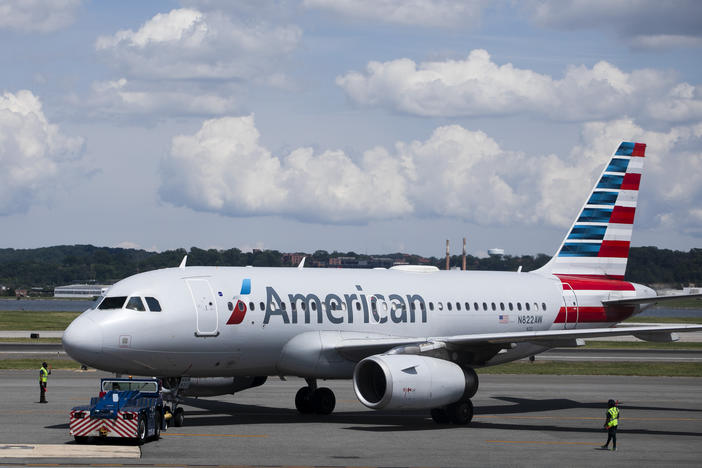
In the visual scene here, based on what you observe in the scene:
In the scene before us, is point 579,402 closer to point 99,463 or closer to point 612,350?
point 99,463

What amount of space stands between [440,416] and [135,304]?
11.2 metres

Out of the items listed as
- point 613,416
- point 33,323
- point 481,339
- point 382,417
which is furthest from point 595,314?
point 33,323

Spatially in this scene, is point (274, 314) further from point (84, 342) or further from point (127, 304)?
point (84, 342)

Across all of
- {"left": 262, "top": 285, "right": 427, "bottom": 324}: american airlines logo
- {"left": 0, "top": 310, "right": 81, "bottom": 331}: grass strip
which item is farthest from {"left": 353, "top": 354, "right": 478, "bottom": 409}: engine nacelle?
{"left": 0, "top": 310, "right": 81, "bottom": 331}: grass strip

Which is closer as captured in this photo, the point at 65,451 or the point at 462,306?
the point at 65,451

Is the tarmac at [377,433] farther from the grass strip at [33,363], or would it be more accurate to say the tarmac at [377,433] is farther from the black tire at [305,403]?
the grass strip at [33,363]

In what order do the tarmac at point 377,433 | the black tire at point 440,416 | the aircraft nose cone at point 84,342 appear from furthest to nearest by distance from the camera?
the black tire at point 440,416
the aircraft nose cone at point 84,342
the tarmac at point 377,433

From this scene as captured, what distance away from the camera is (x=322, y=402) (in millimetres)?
37594

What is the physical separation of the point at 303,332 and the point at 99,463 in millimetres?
10869

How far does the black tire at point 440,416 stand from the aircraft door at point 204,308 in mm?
8227

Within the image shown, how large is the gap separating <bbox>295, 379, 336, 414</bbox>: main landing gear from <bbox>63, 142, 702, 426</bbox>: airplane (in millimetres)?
37

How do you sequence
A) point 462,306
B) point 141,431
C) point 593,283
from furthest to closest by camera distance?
point 593,283 → point 462,306 → point 141,431

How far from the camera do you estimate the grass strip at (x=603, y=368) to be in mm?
58756

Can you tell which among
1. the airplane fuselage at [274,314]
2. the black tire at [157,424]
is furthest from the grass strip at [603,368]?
the black tire at [157,424]
